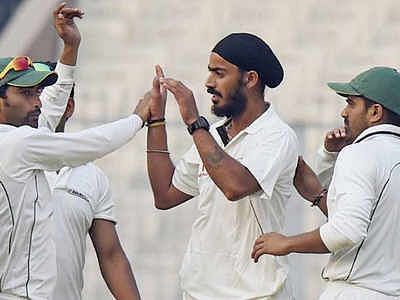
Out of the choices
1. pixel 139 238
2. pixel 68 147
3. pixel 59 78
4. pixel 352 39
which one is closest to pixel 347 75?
pixel 352 39

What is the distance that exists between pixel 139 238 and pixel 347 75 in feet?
6.60

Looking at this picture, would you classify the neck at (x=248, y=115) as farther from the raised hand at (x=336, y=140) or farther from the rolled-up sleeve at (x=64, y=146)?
the rolled-up sleeve at (x=64, y=146)

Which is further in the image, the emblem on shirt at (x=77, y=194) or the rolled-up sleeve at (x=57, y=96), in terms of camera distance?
the rolled-up sleeve at (x=57, y=96)

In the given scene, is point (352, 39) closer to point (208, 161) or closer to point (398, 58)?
point (398, 58)

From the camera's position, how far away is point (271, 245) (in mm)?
6602

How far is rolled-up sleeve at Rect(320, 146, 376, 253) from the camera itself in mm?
6352

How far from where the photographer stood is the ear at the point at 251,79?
7105 mm

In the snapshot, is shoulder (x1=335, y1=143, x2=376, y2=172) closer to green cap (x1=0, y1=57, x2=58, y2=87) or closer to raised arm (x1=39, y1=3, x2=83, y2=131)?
green cap (x1=0, y1=57, x2=58, y2=87)

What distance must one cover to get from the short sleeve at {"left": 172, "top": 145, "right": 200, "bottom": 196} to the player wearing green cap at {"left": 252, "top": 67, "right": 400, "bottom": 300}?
74 cm

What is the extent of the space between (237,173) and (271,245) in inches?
14.8

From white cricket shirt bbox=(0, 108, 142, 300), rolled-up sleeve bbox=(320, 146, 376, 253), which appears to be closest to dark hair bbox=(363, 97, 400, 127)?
rolled-up sleeve bbox=(320, 146, 376, 253)

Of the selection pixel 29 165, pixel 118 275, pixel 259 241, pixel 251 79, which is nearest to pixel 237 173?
pixel 259 241

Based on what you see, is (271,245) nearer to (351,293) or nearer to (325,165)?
(351,293)

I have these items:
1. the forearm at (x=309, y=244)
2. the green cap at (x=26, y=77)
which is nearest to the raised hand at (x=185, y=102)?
the green cap at (x=26, y=77)
